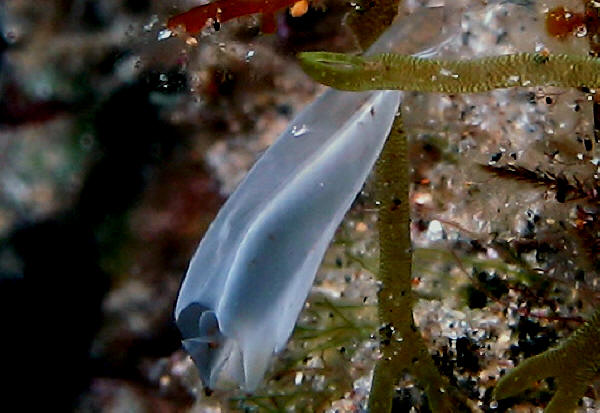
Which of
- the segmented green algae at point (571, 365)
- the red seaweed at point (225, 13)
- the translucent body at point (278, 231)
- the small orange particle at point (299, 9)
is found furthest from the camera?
the small orange particle at point (299, 9)

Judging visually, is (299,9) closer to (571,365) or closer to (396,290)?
(396,290)

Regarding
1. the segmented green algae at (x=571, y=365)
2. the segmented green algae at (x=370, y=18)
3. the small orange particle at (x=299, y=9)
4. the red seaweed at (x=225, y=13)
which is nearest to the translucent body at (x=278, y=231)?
the segmented green algae at (x=370, y=18)

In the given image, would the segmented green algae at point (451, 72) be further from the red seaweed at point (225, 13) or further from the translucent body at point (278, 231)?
the red seaweed at point (225, 13)

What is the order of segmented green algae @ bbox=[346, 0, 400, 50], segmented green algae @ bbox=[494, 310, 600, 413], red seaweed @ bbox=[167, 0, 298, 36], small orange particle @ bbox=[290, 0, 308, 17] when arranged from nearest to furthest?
segmented green algae @ bbox=[494, 310, 600, 413]
segmented green algae @ bbox=[346, 0, 400, 50]
red seaweed @ bbox=[167, 0, 298, 36]
small orange particle @ bbox=[290, 0, 308, 17]

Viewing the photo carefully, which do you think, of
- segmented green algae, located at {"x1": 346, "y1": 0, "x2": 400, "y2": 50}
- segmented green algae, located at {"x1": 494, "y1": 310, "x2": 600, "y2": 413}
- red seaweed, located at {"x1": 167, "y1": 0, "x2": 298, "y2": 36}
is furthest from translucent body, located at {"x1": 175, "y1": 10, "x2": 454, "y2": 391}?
red seaweed, located at {"x1": 167, "y1": 0, "x2": 298, "y2": 36}

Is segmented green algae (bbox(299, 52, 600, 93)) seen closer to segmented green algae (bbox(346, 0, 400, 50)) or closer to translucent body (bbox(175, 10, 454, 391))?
translucent body (bbox(175, 10, 454, 391))

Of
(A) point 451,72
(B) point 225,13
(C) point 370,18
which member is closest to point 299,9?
(B) point 225,13
